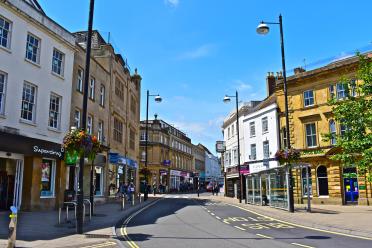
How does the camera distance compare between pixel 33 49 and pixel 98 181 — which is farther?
pixel 98 181

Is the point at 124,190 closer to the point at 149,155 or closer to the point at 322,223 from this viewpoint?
the point at 322,223

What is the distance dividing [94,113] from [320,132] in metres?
18.4

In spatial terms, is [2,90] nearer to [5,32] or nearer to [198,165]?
[5,32]

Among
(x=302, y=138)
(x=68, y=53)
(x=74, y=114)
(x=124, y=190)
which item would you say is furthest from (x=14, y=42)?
(x=302, y=138)

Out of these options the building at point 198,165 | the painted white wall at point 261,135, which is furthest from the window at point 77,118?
the building at point 198,165

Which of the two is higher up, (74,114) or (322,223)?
(74,114)

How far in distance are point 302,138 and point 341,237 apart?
2096 centimetres

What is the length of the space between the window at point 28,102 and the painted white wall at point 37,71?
0.23 m

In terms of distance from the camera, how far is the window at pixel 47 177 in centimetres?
2056

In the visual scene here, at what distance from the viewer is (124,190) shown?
31.3m

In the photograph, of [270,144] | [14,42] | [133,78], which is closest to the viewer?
[14,42]

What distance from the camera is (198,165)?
326 ft

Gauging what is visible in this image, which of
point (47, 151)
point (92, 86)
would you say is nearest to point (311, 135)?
point (92, 86)

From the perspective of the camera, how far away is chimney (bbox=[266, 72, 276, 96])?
43.1 m
